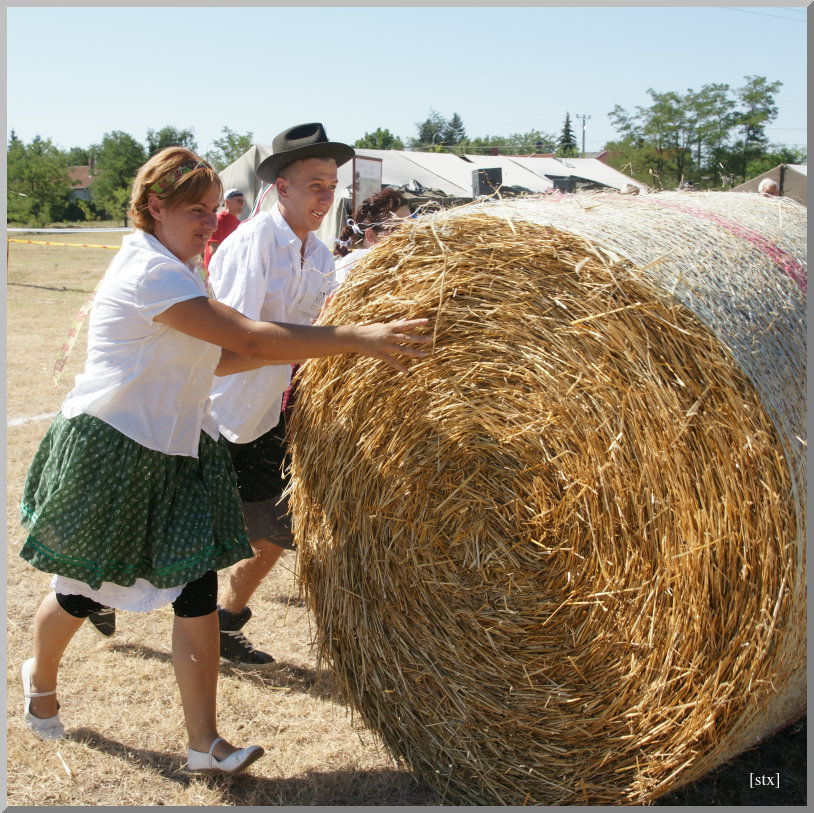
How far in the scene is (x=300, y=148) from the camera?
9.16 ft

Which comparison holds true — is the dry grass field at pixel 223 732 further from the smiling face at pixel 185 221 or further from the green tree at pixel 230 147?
the green tree at pixel 230 147

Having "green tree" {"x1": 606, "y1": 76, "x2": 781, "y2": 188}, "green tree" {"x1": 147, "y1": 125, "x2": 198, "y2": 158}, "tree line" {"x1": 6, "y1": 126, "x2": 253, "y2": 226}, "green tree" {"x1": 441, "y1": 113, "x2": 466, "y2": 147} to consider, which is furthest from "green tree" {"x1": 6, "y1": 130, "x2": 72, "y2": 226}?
"green tree" {"x1": 441, "y1": 113, "x2": 466, "y2": 147}

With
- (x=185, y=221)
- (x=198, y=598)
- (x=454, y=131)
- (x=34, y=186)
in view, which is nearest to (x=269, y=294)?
(x=185, y=221)

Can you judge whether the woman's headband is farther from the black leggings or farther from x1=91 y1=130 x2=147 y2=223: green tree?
x1=91 y1=130 x2=147 y2=223: green tree

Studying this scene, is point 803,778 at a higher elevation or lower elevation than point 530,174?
lower

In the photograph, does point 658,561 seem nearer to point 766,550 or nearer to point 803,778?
point 766,550

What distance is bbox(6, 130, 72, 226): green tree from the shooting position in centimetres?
4069

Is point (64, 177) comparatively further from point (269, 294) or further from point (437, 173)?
point (269, 294)

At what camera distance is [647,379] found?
1855 millimetres

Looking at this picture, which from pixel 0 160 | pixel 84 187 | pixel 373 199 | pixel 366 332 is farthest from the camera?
pixel 84 187

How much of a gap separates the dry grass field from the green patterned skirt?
1.92ft

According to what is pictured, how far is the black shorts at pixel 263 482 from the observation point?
287 cm

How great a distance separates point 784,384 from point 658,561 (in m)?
0.50

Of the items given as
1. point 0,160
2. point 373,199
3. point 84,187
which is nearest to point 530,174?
point 373,199
